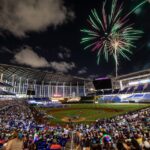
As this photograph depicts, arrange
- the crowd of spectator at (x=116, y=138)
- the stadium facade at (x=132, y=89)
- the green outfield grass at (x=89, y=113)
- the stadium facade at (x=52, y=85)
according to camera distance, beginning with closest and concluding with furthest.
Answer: the crowd of spectator at (x=116, y=138) < the green outfield grass at (x=89, y=113) < the stadium facade at (x=132, y=89) < the stadium facade at (x=52, y=85)

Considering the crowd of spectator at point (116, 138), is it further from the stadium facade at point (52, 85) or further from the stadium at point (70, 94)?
the stadium facade at point (52, 85)

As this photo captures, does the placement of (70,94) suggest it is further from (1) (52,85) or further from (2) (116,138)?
(2) (116,138)

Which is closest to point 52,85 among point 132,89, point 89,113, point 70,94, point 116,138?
point 70,94

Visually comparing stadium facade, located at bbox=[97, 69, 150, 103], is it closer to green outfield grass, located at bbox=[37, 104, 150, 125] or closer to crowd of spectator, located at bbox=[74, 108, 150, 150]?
green outfield grass, located at bbox=[37, 104, 150, 125]

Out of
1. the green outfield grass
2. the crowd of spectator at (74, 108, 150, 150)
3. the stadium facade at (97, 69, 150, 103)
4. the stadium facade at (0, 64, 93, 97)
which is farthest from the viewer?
the stadium facade at (0, 64, 93, 97)

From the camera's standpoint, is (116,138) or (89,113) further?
(89,113)

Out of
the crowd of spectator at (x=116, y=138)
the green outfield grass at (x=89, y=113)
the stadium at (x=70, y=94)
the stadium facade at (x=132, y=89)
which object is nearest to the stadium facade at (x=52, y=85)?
the stadium at (x=70, y=94)

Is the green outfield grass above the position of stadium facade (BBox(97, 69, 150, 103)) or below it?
below

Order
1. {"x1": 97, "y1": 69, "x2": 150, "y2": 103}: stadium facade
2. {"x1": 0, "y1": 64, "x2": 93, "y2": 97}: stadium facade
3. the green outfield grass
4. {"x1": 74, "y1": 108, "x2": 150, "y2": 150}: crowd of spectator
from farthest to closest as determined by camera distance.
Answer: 1. {"x1": 0, "y1": 64, "x2": 93, "y2": 97}: stadium facade
2. {"x1": 97, "y1": 69, "x2": 150, "y2": 103}: stadium facade
3. the green outfield grass
4. {"x1": 74, "y1": 108, "x2": 150, "y2": 150}: crowd of spectator

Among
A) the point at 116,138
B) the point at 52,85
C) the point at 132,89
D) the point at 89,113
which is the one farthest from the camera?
the point at 52,85

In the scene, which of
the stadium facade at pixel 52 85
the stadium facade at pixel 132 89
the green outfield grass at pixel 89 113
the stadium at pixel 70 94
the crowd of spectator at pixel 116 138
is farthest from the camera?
the stadium facade at pixel 52 85

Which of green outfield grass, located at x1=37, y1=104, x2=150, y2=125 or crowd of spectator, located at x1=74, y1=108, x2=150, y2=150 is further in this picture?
green outfield grass, located at x1=37, y1=104, x2=150, y2=125

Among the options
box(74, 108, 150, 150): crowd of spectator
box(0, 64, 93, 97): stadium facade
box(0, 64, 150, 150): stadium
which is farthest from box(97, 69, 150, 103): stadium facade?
box(74, 108, 150, 150): crowd of spectator
